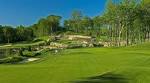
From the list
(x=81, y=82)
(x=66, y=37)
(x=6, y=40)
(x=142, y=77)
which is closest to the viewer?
(x=81, y=82)

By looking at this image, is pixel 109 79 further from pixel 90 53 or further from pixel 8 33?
pixel 8 33

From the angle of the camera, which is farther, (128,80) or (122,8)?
(122,8)

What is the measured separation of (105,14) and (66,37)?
6058 centimetres

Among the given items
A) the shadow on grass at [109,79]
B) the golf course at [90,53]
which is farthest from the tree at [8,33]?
the shadow on grass at [109,79]

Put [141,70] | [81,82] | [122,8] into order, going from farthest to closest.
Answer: [122,8], [141,70], [81,82]

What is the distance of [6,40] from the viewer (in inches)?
7224

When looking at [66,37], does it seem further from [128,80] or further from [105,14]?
[128,80]

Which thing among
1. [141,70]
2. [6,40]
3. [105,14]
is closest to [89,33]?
[6,40]

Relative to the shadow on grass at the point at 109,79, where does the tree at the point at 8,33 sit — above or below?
above

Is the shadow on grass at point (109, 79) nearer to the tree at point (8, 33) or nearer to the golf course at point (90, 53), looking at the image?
the golf course at point (90, 53)

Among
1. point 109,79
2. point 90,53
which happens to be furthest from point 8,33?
point 109,79

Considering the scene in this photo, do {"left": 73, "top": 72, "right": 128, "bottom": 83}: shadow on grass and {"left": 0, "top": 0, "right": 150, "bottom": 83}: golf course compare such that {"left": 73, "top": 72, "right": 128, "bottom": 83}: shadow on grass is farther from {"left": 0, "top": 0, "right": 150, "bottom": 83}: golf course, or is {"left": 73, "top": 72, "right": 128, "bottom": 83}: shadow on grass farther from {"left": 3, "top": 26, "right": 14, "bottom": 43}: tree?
{"left": 3, "top": 26, "right": 14, "bottom": 43}: tree

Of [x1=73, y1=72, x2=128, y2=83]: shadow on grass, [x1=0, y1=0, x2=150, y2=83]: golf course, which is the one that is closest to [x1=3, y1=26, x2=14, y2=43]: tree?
[x1=0, y1=0, x2=150, y2=83]: golf course

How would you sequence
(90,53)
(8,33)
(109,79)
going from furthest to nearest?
(8,33)
(90,53)
(109,79)
